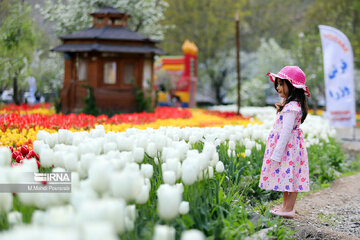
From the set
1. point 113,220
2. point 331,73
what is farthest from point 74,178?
point 331,73

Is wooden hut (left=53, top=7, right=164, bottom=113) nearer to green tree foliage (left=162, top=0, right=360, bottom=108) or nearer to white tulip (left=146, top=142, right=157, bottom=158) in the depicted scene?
white tulip (left=146, top=142, right=157, bottom=158)

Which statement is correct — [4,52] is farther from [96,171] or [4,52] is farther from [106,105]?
[96,171]

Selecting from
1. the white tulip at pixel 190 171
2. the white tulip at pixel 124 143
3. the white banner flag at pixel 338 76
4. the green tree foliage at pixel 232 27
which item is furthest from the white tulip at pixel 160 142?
the green tree foliage at pixel 232 27

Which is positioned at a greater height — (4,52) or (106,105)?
(4,52)

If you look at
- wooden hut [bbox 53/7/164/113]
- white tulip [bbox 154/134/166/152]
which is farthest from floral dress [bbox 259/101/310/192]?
wooden hut [bbox 53/7/164/113]

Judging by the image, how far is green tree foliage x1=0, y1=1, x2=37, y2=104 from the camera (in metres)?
12.3

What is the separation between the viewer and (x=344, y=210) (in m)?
4.95

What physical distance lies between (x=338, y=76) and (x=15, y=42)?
32.3 feet

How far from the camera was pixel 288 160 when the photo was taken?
163 inches

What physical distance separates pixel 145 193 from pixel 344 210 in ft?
11.5

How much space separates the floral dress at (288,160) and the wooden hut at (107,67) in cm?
876

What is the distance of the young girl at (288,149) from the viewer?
161 inches

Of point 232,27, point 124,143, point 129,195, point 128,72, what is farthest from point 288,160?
point 232,27

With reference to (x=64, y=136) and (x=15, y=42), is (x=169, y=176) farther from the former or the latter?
(x=15, y=42)
